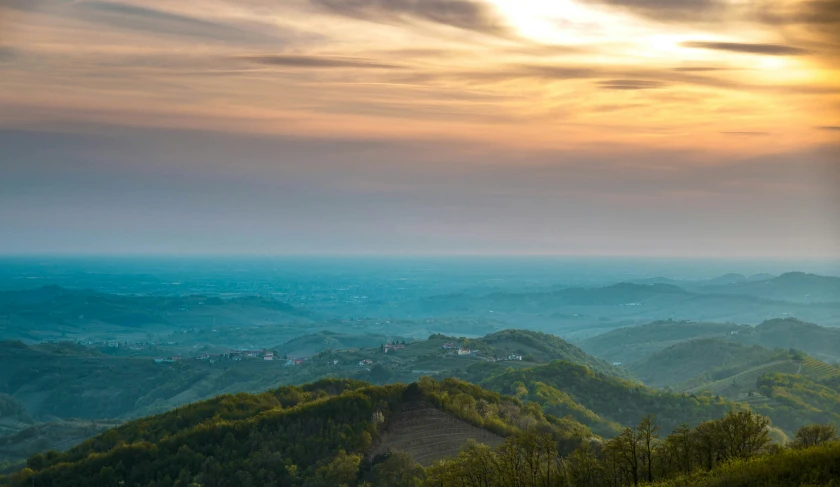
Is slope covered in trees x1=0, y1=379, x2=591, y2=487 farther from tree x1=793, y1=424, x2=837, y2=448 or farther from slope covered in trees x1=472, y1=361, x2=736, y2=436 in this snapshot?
slope covered in trees x1=472, y1=361, x2=736, y2=436

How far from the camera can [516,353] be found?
193250 millimetres

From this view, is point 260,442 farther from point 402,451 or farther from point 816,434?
point 816,434

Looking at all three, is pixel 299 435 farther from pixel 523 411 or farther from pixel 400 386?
pixel 523 411

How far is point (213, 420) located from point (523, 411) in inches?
1417

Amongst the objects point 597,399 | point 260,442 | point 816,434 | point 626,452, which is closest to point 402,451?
point 260,442

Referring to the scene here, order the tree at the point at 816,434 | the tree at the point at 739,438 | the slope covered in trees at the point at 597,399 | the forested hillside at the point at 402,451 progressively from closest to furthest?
the forested hillside at the point at 402,451, the tree at the point at 739,438, the tree at the point at 816,434, the slope covered in trees at the point at 597,399

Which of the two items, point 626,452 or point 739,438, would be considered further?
point 739,438

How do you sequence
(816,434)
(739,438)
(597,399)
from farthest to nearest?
(597,399) < (816,434) < (739,438)

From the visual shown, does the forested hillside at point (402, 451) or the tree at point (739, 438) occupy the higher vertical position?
the tree at point (739, 438)

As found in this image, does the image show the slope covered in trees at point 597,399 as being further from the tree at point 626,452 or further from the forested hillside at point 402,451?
the tree at point 626,452

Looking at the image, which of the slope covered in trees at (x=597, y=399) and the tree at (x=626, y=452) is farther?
the slope covered in trees at (x=597, y=399)

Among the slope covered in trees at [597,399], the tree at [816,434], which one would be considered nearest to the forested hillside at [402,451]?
the tree at [816,434]

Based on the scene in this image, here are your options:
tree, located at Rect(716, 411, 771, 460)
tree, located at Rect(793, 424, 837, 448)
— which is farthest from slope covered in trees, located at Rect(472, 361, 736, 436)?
tree, located at Rect(716, 411, 771, 460)

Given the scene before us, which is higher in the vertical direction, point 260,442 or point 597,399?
point 260,442
